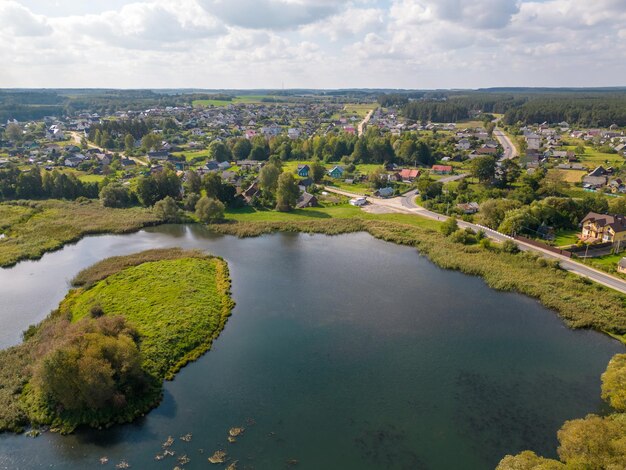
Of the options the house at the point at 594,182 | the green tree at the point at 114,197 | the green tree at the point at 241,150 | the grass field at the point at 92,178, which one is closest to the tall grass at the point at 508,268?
the green tree at the point at 114,197

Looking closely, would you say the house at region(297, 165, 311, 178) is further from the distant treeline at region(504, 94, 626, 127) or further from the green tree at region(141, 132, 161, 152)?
the distant treeline at region(504, 94, 626, 127)

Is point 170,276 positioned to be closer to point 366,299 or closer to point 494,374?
point 366,299

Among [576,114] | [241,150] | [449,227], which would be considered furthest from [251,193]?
[576,114]

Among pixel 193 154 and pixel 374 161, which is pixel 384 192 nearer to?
pixel 374 161

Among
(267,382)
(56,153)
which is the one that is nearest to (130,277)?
(267,382)

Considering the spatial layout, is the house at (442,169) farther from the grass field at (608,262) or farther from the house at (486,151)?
the grass field at (608,262)

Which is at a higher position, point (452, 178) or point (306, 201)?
point (452, 178)

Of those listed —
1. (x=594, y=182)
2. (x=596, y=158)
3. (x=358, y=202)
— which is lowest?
(x=358, y=202)
